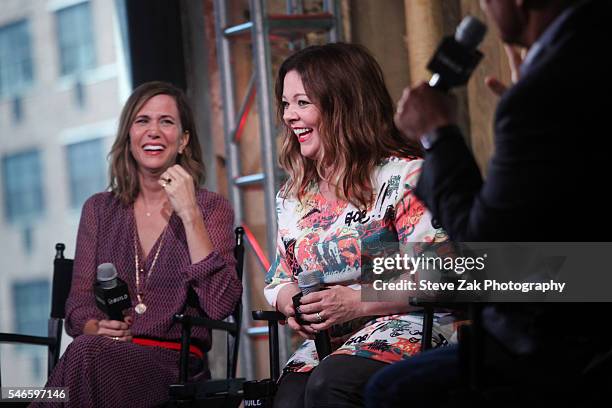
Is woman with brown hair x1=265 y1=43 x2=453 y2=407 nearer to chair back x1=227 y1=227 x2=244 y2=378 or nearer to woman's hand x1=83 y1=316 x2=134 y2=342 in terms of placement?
chair back x1=227 y1=227 x2=244 y2=378

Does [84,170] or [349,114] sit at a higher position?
[349,114]

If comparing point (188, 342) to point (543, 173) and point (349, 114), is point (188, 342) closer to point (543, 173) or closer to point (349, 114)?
point (349, 114)

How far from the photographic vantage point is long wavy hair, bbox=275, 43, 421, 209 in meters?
2.51

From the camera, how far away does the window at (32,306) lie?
14.9 ft

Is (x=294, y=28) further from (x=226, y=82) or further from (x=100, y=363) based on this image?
(x=100, y=363)

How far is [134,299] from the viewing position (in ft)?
9.99

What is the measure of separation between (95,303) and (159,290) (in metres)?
0.22

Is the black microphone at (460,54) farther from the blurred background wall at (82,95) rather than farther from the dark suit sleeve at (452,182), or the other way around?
the blurred background wall at (82,95)

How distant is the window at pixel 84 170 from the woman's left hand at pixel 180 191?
1760mm

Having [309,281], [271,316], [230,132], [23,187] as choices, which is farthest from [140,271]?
[23,187]

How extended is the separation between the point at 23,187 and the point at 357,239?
281cm

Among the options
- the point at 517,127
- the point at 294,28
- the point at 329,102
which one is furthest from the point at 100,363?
the point at 294,28

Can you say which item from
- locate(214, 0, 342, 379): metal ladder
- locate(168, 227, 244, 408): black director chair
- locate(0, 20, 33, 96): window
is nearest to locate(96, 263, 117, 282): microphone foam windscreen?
locate(168, 227, 244, 408): black director chair

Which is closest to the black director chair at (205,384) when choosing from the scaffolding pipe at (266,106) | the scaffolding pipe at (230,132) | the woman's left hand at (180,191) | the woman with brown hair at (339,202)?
the woman with brown hair at (339,202)
